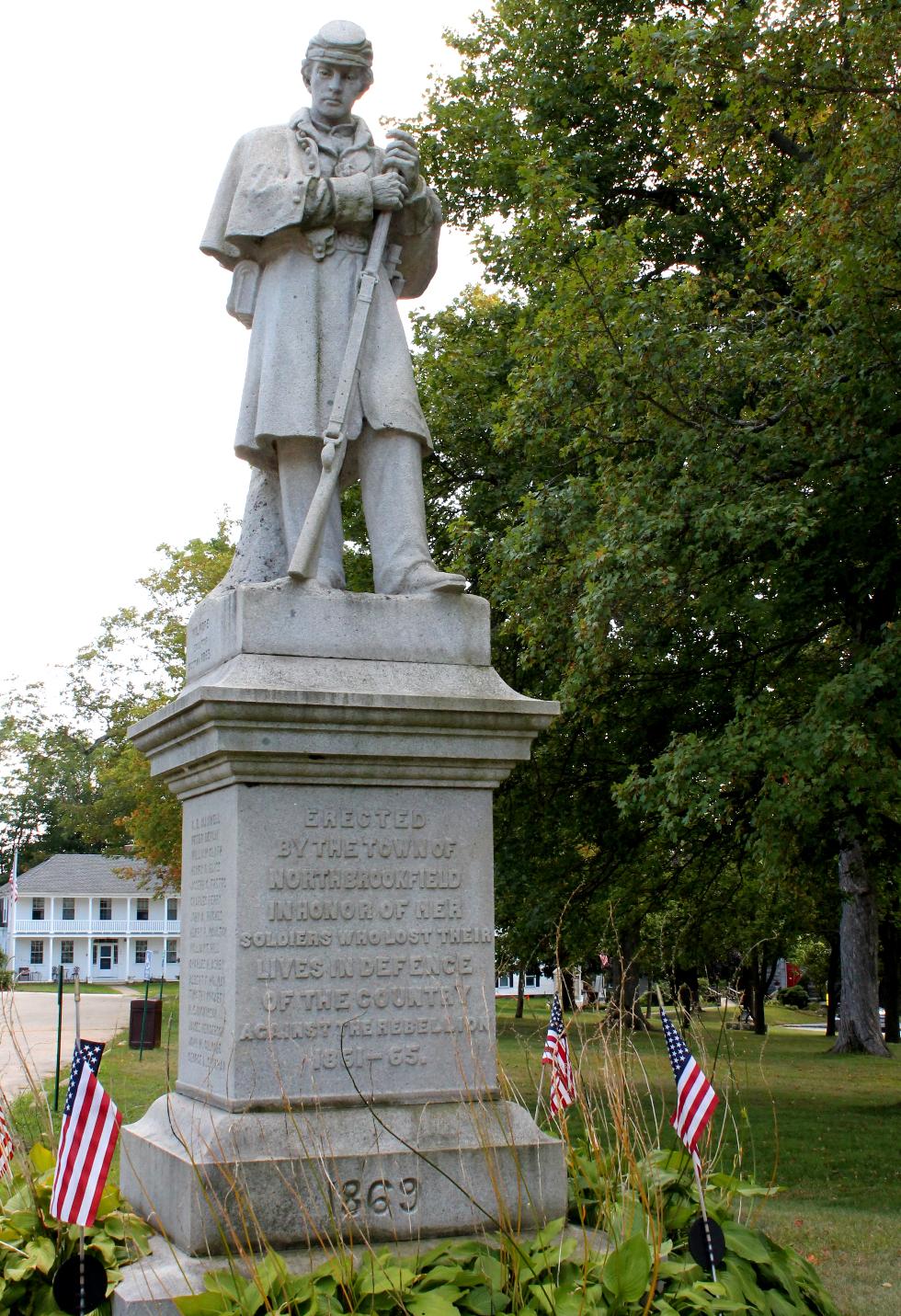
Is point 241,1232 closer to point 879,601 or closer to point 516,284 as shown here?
point 879,601

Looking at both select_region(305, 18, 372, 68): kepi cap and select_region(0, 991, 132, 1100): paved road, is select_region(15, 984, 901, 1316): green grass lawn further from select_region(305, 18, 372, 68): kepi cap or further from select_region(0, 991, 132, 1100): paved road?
select_region(305, 18, 372, 68): kepi cap

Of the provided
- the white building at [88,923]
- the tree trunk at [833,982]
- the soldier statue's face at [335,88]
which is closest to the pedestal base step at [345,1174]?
the soldier statue's face at [335,88]

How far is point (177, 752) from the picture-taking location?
17.9ft

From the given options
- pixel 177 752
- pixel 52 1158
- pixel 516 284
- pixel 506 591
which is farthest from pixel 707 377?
pixel 52 1158

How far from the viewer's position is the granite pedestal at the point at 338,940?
475cm

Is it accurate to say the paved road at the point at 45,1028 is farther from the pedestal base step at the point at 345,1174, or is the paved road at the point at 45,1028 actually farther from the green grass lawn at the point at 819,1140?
the green grass lawn at the point at 819,1140

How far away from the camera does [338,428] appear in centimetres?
564

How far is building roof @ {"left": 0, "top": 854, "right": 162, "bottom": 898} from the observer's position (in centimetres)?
7081

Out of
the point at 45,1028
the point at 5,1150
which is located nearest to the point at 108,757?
the point at 45,1028

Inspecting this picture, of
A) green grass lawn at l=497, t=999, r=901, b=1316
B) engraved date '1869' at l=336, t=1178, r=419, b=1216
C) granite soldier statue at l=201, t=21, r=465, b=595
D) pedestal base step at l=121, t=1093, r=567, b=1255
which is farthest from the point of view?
green grass lawn at l=497, t=999, r=901, b=1316

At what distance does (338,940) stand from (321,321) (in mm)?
2582

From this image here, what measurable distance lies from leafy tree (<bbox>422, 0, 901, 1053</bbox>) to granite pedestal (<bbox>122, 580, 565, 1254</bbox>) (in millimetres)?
6002

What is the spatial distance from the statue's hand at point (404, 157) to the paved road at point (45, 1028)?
3792mm

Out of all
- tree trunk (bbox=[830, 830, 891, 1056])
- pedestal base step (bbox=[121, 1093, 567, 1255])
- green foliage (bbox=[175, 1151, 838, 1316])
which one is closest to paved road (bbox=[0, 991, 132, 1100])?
pedestal base step (bbox=[121, 1093, 567, 1255])
